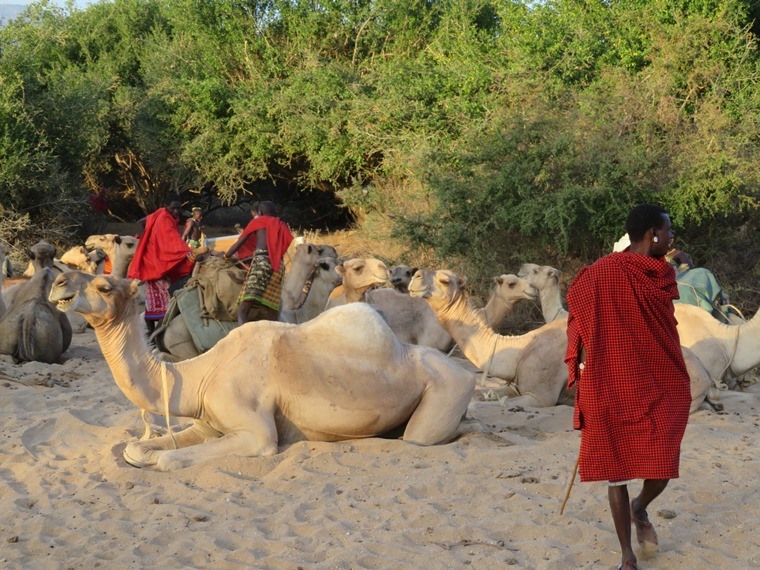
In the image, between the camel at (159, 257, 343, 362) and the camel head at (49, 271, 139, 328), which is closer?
the camel head at (49, 271, 139, 328)

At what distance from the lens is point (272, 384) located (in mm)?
6215

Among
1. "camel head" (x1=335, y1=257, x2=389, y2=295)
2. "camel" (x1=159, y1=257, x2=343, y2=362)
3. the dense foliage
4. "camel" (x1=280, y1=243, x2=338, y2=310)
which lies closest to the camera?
"camel" (x1=159, y1=257, x2=343, y2=362)

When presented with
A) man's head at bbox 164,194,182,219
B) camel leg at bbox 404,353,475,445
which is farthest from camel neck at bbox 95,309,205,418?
man's head at bbox 164,194,182,219

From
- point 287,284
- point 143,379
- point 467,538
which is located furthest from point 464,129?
point 467,538

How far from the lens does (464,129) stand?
16812 mm

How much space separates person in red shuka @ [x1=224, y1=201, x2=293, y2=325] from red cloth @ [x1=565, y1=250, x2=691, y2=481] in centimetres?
518

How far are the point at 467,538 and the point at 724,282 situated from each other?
1053 cm

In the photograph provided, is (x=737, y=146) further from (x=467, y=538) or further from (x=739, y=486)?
(x=467, y=538)

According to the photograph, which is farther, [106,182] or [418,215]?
[106,182]

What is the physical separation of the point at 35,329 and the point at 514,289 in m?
5.17

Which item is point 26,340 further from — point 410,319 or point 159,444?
point 159,444

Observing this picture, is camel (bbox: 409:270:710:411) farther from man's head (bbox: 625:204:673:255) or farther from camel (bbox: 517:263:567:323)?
man's head (bbox: 625:204:673:255)

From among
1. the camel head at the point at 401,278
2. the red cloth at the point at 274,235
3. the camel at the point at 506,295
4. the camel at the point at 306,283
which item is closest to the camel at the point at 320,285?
the camel at the point at 306,283

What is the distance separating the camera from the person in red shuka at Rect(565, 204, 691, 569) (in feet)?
14.3
